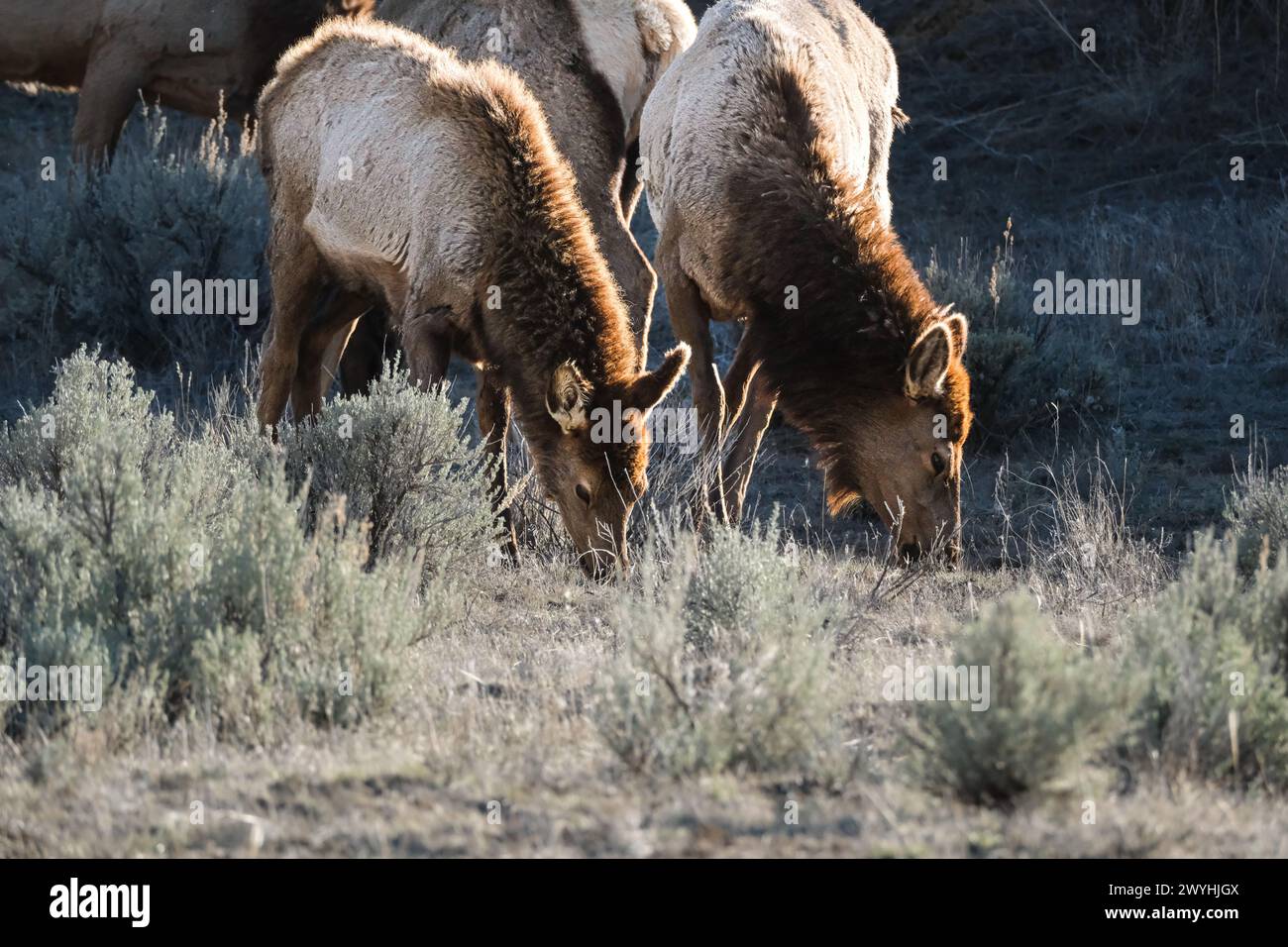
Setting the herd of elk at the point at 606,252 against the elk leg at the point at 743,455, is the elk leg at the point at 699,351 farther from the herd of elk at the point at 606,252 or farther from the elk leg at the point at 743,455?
the elk leg at the point at 743,455

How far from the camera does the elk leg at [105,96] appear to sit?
37.9 feet

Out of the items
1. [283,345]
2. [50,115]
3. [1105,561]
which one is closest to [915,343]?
[1105,561]

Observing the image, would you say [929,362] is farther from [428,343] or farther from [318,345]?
[318,345]

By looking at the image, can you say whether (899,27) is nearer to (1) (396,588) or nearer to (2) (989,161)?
(2) (989,161)

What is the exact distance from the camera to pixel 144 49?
1162 cm

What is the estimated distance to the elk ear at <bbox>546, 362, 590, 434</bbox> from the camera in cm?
657

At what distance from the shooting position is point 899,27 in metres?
15.3

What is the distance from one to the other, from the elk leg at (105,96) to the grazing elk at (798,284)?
4977 mm

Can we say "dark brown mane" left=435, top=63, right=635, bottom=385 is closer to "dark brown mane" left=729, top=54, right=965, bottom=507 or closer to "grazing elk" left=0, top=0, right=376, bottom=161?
"dark brown mane" left=729, top=54, right=965, bottom=507

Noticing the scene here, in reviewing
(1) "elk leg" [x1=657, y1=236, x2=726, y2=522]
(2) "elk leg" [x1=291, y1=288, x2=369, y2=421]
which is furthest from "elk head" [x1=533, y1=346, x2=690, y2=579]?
(2) "elk leg" [x1=291, y1=288, x2=369, y2=421]

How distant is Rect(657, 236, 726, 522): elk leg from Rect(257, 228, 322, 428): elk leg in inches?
66.5

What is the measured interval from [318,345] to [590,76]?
2.04 meters

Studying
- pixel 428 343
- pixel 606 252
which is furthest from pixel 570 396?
pixel 606 252

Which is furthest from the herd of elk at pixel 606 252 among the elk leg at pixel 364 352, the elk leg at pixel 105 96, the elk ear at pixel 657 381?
the elk leg at pixel 105 96
